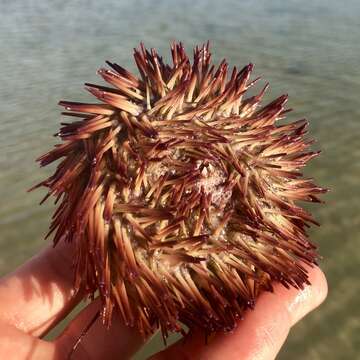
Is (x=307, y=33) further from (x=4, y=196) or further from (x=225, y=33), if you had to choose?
(x=4, y=196)

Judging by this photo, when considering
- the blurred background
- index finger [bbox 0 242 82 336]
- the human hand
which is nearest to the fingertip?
the human hand

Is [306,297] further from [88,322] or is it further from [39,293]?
[39,293]

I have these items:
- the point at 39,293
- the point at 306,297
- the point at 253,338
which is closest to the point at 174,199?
the point at 253,338

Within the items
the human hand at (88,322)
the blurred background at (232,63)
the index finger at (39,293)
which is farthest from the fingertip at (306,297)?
the index finger at (39,293)

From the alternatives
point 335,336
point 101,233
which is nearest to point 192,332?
point 101,233

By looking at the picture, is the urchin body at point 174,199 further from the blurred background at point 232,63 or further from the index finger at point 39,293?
the blurred background at point 232,63

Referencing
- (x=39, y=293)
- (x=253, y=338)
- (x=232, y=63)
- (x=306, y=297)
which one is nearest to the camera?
(x=253, y=338)

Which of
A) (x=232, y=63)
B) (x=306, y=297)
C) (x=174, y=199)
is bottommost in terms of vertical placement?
(x=232, y=63)
